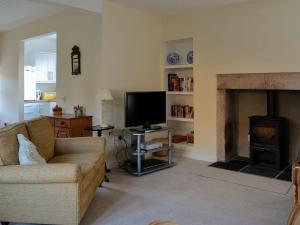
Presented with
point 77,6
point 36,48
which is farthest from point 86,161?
point 36,48

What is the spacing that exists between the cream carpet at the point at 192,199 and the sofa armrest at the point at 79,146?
1.74 ft

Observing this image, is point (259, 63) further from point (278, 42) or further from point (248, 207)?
point (248, 207)

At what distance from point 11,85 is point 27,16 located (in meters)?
1.78

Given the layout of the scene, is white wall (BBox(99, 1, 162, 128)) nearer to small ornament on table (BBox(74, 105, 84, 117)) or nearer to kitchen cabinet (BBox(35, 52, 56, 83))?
small ornament on table (BBox(74, 105, 84, 117))

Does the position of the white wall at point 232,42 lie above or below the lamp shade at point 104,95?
above

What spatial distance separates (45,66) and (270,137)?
6.07 m

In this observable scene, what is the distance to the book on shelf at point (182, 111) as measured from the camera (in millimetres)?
5371

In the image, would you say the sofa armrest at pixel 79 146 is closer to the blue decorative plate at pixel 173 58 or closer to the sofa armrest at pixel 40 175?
the sofa armrest at pixel 40 175

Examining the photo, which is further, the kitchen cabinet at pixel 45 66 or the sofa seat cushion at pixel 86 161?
the kitchen cabinet at pixel 45 66

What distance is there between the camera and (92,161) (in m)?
3.14

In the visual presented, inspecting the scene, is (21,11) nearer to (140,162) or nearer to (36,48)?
(36,48)

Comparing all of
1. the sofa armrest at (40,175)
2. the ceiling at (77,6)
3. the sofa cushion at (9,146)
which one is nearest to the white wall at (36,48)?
the ceiling at (77,6)

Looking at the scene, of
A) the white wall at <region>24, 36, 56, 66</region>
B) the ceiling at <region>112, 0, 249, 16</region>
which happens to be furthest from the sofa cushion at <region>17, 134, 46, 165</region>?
the white wall at <region>24, 36, 56, 66</region>

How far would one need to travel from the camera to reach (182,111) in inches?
217
